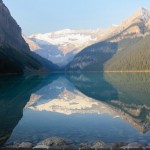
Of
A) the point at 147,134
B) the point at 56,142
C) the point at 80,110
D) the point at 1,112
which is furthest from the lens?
the point at 80,110

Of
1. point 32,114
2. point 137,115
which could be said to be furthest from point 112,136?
point 32,114

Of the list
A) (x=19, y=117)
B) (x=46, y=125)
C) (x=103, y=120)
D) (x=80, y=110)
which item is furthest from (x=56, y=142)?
(x=80, y=110)

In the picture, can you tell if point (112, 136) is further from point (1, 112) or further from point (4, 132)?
point (1, 112)

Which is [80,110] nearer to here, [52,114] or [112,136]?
[52,114]

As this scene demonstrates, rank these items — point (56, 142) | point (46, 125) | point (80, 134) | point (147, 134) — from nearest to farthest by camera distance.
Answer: point (56, 142), point (147, 134), point (80, 134), point (46, 125)

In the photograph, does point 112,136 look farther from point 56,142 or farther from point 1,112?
point 1,112

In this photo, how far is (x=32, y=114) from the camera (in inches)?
2176

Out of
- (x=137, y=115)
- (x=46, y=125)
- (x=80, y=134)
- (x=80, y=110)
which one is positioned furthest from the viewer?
(x=80, y=110)

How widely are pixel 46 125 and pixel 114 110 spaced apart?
15458 mm

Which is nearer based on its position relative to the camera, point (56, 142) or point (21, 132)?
point (56, 142)

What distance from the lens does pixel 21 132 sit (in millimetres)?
38156

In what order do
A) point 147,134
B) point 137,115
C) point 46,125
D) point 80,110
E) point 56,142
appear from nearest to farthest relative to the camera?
point 56,142, point 147,134, point 46,125, point 137,115, point 80,110

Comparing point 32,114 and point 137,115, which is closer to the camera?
point 137,115

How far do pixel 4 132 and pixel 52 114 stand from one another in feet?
65.2
